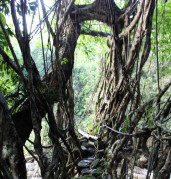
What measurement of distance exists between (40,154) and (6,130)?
0.76ft

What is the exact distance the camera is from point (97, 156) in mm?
1884

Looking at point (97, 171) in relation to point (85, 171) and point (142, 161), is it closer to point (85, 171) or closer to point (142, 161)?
point (85, 171)

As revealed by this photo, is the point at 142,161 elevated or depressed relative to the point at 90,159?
elevated

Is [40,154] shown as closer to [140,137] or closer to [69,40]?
[140,137]

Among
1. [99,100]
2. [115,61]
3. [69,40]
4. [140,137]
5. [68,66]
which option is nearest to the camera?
[140,137]

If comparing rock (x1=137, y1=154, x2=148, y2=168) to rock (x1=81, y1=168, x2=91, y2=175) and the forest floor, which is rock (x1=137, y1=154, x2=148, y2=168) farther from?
rock (x1=81, y1=168, x2=91, y2=175)

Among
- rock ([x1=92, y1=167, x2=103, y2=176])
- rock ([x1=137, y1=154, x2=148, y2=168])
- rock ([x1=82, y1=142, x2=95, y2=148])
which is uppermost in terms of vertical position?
rock ([x1=137, y1=154, x2=148, y2=168])

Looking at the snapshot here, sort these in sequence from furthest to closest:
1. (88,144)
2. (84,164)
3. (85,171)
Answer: (88,144), (84,164), (85,171)

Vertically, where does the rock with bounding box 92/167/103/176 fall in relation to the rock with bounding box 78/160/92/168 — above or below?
above

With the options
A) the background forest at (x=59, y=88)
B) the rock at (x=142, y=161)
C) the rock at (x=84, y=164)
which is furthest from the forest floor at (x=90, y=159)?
the rock at (x=142, y=161)

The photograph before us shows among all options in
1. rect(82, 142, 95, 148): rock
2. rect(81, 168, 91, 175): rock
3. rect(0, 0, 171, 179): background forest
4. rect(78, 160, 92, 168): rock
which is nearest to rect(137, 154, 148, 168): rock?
rect(0, 0, 171, 179): background forest

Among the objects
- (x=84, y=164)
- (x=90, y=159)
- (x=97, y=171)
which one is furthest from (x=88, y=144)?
(x=97, y=171)

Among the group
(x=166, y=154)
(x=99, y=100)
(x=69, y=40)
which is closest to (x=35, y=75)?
(x=166, y=154)

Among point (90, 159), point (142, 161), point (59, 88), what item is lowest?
point (90, 159)
